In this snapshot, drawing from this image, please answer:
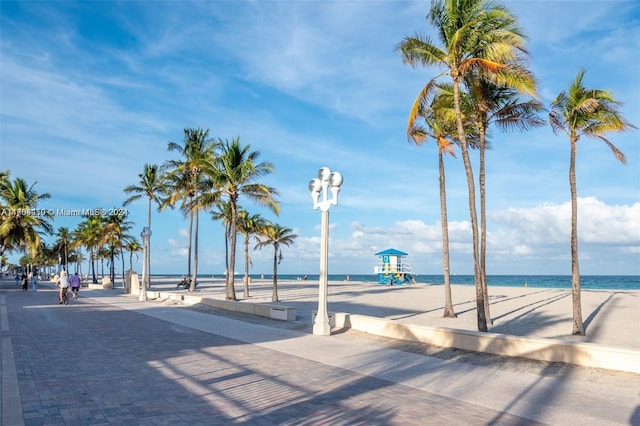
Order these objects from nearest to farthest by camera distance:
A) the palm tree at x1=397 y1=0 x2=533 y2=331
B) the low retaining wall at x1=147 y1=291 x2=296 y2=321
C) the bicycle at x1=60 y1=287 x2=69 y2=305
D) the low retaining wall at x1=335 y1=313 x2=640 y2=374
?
the low retaining wall at x1=335 y1=313 x2=640 y2=374, the palm tree at x1=397 y1=0 x2=533 y2=331, the low retaining wall at x1=147 y1=291 x2=296 y2=321, the bicycle at x1=60 y1=287 x2=69 y2=305

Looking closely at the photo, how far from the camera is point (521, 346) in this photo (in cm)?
970

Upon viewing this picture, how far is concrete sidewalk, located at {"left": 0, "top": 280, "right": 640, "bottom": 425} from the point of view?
6074mm

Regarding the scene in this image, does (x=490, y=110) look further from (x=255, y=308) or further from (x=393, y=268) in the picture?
(x=393, y=268)

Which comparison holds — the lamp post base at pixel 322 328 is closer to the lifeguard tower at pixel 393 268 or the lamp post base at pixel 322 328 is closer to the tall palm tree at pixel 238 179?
the tall palm tree at pixel 238 179

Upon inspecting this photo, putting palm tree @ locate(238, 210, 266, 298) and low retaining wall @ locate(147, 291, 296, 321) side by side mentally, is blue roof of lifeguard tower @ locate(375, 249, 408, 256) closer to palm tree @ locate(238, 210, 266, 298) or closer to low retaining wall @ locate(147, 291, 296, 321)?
palm tree @ locate(238, 210, 266, 298)

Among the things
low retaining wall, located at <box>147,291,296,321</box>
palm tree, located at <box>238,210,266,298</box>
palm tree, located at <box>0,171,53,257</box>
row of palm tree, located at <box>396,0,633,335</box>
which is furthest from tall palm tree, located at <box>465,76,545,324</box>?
palm tree, located at <box>0,171,53,257</box>

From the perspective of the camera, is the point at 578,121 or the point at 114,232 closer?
the point at 578,121

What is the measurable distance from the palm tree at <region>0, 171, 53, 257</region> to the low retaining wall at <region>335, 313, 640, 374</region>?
124ft

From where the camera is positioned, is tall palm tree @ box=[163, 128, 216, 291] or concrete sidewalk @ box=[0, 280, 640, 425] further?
tall palm tree @ box=[163, 128, 216, 291]

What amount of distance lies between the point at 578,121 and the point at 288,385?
11.7 metres

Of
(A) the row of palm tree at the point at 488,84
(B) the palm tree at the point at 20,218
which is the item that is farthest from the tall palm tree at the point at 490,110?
(B) the palm tree at the point at 20,218

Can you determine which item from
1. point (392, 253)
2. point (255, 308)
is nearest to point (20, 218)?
point (255, 308)

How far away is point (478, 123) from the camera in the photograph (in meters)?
16.8

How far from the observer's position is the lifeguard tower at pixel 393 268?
64.8 meters
